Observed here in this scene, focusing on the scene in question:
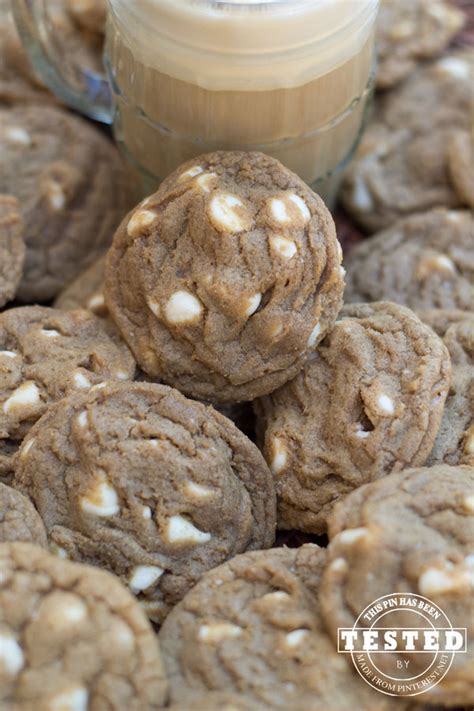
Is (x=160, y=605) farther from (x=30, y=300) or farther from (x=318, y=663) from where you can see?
(x=30, y=300)

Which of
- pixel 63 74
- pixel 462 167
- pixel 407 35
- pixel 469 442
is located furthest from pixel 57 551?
pixel 407 35

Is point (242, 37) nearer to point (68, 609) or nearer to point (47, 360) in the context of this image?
point (47, 360)

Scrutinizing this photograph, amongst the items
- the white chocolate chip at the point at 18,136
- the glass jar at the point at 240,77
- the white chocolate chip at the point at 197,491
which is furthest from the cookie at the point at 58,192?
the white chocolate chip at the point at 197,491

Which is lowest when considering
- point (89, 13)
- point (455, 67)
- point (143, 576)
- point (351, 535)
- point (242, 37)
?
point (143, 576)

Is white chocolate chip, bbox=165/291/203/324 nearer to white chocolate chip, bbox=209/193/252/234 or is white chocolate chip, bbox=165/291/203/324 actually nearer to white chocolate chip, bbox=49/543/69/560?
white chocolate chip, bbox=209/193/252/234

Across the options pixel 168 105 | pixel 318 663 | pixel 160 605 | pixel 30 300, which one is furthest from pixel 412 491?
pixel 30 300

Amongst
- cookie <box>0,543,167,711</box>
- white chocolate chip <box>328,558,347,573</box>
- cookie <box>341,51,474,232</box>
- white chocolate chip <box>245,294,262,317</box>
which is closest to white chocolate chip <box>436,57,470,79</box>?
cookie <box>341,51,474,232</box>
